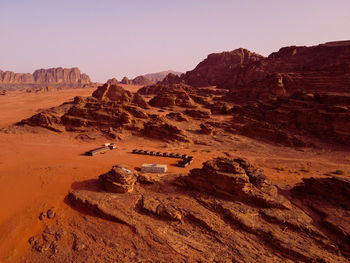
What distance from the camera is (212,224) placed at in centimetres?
902

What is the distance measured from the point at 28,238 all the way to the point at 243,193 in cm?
1034

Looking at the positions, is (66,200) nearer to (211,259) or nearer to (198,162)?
(211,259)

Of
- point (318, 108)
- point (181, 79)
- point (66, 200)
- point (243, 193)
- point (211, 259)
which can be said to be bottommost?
point (211, 259)

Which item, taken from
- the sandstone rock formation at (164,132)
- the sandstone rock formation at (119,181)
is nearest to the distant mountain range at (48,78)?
the sandstone rock formation at (164,132)

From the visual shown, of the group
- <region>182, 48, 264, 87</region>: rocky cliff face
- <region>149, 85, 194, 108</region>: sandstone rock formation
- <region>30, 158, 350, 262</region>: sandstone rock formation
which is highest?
<region>182, 48, 264, 87</region>: rocky cliff face

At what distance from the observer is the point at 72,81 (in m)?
193

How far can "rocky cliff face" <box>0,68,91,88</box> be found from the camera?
573 ft

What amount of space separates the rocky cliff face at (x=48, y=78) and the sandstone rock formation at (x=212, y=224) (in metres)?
194

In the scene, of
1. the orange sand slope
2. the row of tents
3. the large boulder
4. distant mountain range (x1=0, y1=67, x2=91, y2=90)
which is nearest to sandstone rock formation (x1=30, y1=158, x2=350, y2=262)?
the large boulder

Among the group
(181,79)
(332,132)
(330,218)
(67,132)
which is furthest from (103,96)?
(181,79)

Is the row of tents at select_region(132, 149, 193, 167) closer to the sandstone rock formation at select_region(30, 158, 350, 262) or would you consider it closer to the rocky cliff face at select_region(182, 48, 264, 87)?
the sandstone rock formation at select_region(30, 158, 350, 262)

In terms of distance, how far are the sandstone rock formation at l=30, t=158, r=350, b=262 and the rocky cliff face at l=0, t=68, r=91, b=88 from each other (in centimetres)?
19360

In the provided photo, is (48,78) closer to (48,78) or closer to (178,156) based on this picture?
(48,78)

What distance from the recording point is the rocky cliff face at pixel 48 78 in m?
174
